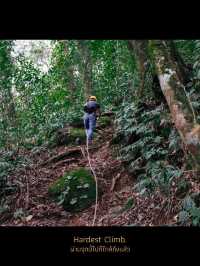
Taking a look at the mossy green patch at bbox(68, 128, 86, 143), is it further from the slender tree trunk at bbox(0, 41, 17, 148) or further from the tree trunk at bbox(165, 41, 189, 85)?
the tree trunk at bbox(165, 41, 189, 85)

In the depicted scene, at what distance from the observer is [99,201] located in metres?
6.62

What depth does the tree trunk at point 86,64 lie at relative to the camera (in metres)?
12.2

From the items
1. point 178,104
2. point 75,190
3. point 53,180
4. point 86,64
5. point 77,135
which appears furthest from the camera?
point 86,64

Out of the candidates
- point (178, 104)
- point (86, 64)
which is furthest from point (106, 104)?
point (178, 104)

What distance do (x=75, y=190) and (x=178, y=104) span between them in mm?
3022

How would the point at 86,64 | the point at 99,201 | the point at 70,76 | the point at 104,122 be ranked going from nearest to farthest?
the point at 99,201 < the point at 104,122 < the point at 86,64 < the point at 70,76

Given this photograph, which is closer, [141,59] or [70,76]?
[141,59]

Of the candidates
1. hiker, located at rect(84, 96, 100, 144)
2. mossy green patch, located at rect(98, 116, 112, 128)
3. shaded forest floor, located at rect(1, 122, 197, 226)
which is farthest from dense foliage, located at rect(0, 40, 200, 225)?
hiker, located at rect(84, 96, 100, 144)

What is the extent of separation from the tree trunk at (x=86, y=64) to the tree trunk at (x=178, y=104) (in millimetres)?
7279

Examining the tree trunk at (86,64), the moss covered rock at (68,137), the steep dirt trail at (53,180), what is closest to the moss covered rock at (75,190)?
the steep dirt trail at (53,180)

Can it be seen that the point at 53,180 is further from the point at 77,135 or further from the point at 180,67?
the point at 180,67

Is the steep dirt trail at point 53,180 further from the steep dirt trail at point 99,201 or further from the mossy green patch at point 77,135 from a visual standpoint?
the mossy green patch at point 77,135
